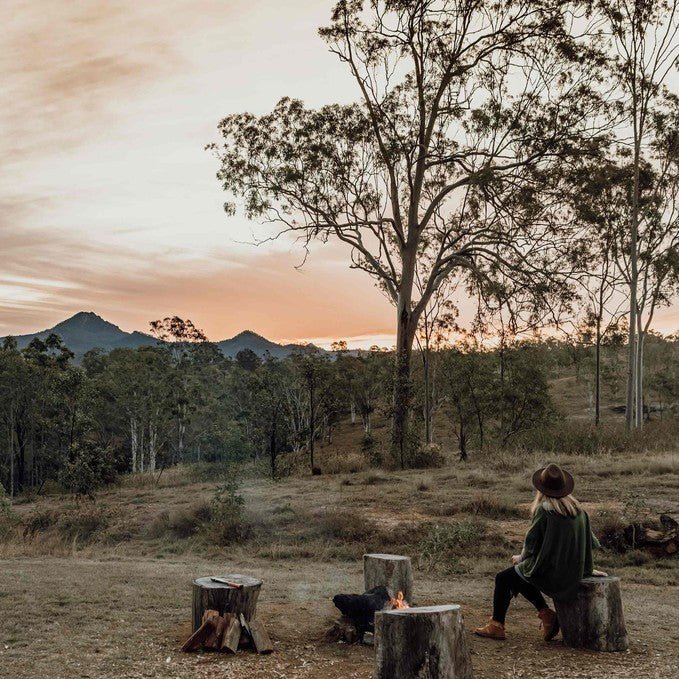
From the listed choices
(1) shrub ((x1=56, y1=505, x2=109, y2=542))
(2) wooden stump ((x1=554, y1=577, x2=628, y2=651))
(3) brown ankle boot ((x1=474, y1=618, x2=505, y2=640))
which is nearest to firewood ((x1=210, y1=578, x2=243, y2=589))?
(3) brown ankle boot ((x1=474, y1=618, x2=505, y2=640))

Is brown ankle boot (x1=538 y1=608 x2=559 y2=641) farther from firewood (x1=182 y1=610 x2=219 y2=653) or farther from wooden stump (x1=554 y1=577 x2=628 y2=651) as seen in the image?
firewood (x1=182 y1=610 x2=219 y2=653)

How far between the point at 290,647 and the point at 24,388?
47.3m

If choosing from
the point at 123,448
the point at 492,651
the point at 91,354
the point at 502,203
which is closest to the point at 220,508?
the point at 492,651

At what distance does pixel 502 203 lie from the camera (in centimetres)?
2556

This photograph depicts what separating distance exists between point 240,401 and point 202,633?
5868cm

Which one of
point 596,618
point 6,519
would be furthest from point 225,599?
point 6,519

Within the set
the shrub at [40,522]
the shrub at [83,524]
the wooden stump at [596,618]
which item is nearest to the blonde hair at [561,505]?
the wooden stump at [596,618]

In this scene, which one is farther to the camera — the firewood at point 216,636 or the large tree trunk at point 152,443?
the large tree trunk at point 152,443

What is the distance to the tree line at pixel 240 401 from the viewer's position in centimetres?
3250

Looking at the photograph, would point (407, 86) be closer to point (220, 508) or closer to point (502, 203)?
point (502, 203)

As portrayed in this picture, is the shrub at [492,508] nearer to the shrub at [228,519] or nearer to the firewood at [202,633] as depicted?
the shrub at [228,519]

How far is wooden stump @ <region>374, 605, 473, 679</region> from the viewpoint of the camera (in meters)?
5.28

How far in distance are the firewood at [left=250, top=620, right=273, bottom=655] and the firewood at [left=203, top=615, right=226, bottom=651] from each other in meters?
0.25

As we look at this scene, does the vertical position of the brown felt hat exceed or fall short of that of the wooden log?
it exceeds it
